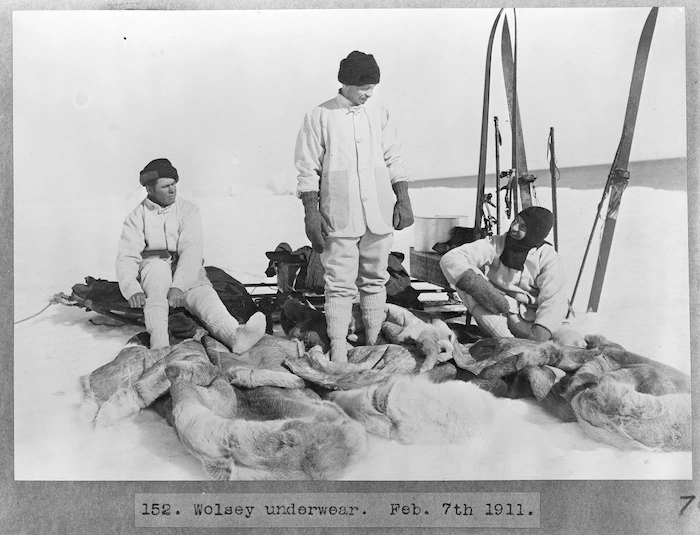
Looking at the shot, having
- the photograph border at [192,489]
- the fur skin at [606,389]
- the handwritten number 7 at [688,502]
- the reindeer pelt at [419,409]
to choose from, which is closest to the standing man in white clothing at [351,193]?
the reindeer pelt at [419,409]

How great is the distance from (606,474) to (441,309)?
3.29 ft

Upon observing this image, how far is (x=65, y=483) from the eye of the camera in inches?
129

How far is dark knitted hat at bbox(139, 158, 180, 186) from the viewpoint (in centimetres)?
329

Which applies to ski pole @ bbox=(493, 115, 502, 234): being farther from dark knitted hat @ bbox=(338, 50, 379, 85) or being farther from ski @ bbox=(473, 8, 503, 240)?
dark knitted hat @ bbox=(338, 50, 379, 85)

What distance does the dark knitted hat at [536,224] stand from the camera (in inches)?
132

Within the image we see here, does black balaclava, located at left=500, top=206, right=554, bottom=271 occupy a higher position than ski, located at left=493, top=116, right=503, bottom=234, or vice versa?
ski, located at left=493, top=116, right=503, bottom=234

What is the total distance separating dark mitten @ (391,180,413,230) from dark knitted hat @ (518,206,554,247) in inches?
20.3

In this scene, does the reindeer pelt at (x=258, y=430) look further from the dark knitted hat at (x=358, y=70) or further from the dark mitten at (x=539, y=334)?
the dark knitted hat at (x=358, y=70)

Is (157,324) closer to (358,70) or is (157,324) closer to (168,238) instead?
(168,238)

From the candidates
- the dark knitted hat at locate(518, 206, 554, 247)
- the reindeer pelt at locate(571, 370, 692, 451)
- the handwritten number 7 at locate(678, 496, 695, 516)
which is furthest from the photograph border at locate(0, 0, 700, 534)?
the dark knitted hat at locate(518, 206, 554, 247)

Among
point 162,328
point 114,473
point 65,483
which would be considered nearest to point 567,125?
point 162,328

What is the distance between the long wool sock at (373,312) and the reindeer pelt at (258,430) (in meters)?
0.36

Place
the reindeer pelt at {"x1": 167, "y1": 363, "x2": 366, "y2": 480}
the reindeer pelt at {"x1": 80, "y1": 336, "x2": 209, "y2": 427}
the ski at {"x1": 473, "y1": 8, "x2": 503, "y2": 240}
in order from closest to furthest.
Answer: the reindeer pelt at {"x1": 167, "y1": 363, "x2": 366, "y2": 480} < the reindeer pelt at {"x1": 80, "y1": 336, "x2": 209, "y2": 427} < the ski at {"x1": 473, "y1": 8, "x2": 503, "y2": 240}
